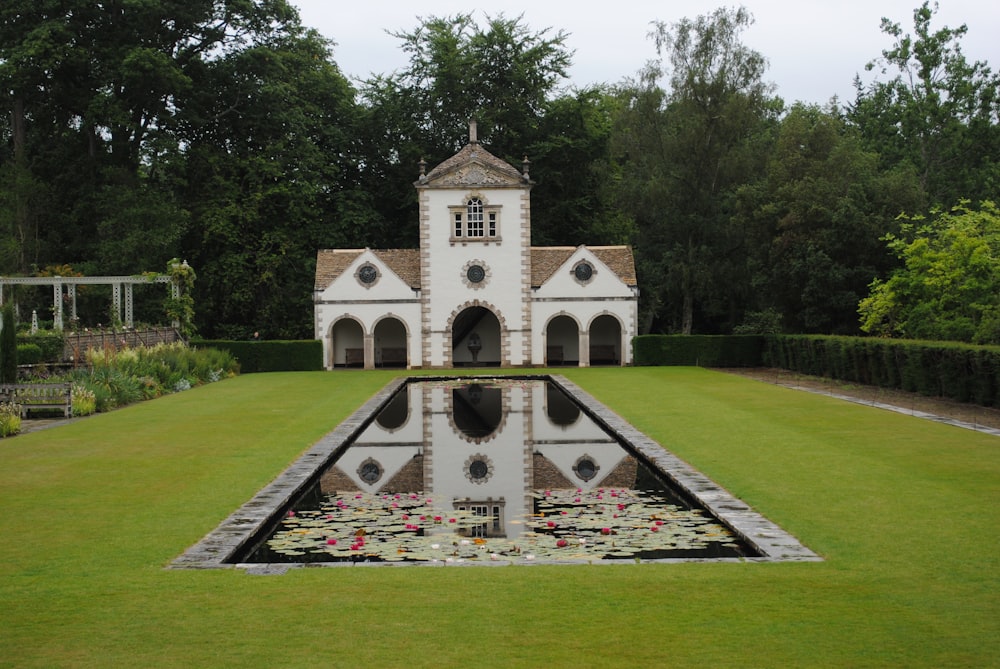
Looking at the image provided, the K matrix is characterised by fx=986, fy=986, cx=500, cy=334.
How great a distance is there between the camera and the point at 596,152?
47.0 metres

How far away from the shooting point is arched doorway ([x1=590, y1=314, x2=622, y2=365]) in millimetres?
40344

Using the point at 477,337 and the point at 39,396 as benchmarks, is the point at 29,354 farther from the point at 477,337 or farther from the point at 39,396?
the point at 477,337

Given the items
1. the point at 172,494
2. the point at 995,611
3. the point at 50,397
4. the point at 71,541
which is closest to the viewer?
the point at 995,611

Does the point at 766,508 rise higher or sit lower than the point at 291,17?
lower

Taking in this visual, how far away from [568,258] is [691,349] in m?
5.86

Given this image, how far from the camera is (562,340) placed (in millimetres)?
41062

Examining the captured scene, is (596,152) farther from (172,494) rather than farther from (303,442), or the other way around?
(172,494)

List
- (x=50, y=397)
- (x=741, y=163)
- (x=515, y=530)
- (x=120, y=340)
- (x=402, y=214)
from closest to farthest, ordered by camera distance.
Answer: (x=515, y=530) < (x=50, y=397) < (x=120, y=340) < (x=741, y=163) < (x=402, y=214)

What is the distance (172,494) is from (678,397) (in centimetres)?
1455

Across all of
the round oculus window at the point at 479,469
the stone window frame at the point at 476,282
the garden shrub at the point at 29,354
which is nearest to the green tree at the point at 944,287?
the stone window frame at the point at 476,282

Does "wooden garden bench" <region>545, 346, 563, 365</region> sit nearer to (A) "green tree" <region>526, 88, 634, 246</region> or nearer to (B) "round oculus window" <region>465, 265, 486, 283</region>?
(B) "round oculus window" <region>465, 265, 486, 283</region>

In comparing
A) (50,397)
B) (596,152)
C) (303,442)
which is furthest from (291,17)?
(303,442)

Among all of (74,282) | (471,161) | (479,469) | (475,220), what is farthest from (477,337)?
(479,469)

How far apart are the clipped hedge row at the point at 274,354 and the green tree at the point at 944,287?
1953 cm
